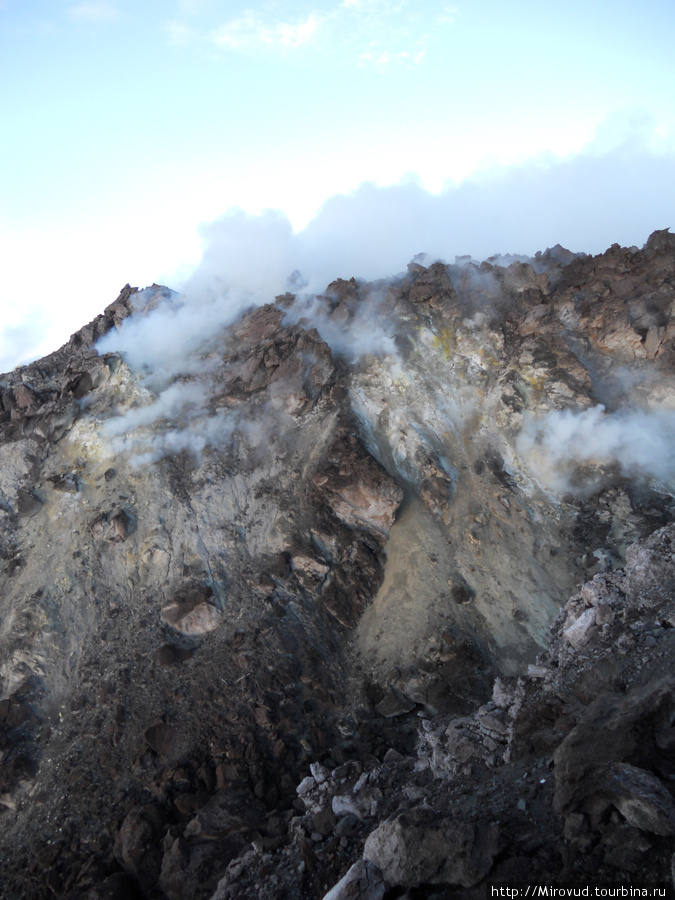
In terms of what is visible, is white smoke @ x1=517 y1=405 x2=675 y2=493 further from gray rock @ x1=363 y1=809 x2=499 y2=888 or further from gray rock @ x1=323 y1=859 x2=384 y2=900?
gray rock @ x1=323 y1=859 x2=384 y2=900

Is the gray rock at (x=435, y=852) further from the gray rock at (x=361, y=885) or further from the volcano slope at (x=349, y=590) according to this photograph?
the gray rock at (x=361, y=885)

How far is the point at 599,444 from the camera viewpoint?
71.9 ft

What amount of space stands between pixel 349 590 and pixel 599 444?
12.7 meters

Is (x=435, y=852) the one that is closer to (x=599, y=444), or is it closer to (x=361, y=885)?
(x=361, y=885)

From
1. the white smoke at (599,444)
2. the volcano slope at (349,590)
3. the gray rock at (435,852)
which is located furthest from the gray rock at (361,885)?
the white smoke at (599,444)

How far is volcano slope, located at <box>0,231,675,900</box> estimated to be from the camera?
962cm

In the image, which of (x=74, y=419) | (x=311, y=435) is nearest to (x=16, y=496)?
(x=74, y=419)

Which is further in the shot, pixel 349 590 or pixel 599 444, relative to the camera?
pixel 599 444

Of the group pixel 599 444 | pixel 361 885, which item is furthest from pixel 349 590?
pixel 599 444

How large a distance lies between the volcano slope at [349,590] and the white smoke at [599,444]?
0.40 feet

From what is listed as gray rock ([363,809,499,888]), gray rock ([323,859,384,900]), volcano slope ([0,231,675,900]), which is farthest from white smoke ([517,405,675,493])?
gray rock ([323,859,384,900])

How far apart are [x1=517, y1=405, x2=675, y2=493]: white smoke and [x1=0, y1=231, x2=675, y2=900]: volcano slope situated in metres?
0.12

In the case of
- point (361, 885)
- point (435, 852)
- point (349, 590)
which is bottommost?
point (349, 590)

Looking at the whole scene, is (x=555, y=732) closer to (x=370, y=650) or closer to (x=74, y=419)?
(x=370, y=650)
